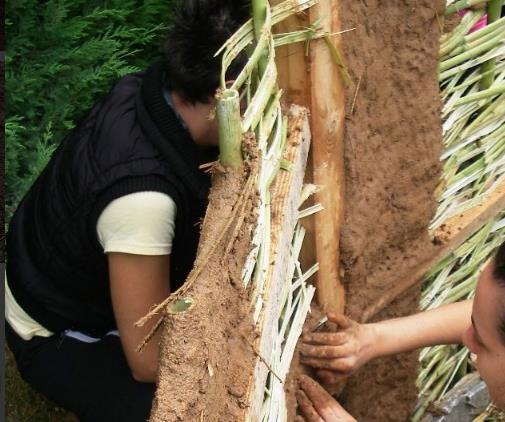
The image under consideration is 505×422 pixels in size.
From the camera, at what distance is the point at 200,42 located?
2117 millimetres

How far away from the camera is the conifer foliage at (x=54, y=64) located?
4.34m

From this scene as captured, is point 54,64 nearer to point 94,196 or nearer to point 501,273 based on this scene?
point 94,196

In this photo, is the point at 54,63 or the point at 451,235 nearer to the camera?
the point at 451,235

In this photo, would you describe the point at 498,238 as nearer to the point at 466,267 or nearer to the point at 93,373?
the point at 466,267

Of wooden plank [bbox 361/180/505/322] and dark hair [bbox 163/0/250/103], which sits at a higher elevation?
dark hair [bbox 163/0/250/103]

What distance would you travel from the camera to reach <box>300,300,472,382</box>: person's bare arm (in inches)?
87.7

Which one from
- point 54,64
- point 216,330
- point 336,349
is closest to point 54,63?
point 54,64

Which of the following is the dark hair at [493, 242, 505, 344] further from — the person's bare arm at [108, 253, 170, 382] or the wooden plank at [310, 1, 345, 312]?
the person's bare arm at [108, 253, 170, 382]

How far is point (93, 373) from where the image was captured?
2699mm

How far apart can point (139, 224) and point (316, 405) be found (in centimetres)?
67

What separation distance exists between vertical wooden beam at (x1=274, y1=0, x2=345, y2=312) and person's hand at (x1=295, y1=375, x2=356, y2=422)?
0.75 feet

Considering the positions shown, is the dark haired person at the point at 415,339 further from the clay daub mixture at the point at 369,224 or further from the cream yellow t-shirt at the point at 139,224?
the cream yellow t-shirt at the point at 139,224

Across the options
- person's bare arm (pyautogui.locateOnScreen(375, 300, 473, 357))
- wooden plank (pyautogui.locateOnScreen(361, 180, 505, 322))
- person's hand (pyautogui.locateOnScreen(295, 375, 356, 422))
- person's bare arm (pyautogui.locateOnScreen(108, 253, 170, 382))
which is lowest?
person's hand (pyautogui.locateOnScreen(295, 375, 356, 422))

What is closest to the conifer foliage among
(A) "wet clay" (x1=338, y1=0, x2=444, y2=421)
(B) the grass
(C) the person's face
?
(B) the grass
